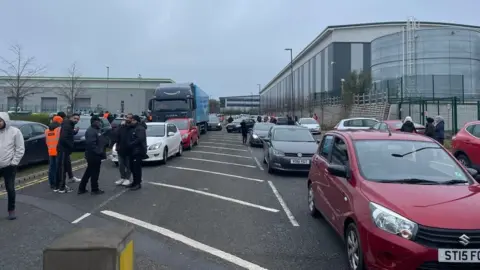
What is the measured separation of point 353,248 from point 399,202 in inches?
29.7

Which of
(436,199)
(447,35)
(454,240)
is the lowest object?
(454,240)

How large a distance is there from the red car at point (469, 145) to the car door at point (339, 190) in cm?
653

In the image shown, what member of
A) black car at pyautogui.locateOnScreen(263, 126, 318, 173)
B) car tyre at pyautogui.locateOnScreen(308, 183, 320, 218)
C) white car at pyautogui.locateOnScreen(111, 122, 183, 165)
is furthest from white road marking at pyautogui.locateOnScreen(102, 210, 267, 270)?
white car at pyautogui.locateOnScreen(111, 122, 183, 165)

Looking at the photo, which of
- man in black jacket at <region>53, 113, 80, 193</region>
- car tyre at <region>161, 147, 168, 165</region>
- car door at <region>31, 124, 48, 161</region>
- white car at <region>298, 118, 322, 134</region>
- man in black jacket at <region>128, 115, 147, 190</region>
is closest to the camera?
man in black jacket at <region>53, 113, 80, 193</region>

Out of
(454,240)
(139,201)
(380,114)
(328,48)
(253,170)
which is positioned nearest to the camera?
(454,240)

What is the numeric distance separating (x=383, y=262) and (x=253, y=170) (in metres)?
9.73

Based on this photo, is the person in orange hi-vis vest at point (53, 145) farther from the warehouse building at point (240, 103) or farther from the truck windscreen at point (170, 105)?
the warehouse building at point (240, 103)

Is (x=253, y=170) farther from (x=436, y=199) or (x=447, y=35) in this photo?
(x=447, y=35)

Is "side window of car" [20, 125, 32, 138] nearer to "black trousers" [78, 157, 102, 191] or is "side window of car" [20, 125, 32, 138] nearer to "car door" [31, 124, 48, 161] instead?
"car door" [31, 124, 48, 161]

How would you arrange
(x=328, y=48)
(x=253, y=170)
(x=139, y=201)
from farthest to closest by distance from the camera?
(x=328, y=48) → (x=253, y=170) → (x=139, y=201)

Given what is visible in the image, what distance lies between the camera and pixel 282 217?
739cm

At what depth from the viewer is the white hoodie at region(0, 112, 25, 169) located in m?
7.05

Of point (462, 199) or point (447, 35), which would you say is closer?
point (462, 199)

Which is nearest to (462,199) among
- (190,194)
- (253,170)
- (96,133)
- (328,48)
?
(190,194)
